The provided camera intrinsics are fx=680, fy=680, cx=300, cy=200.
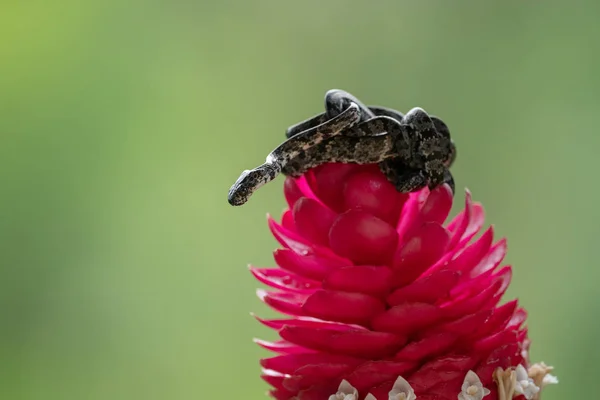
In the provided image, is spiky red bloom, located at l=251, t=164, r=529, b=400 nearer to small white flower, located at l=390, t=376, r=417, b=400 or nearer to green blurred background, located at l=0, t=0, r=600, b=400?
small white flower, located at l=390, t=376, r=417, b=400

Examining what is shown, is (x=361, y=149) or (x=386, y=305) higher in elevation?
(x=361, y=149)

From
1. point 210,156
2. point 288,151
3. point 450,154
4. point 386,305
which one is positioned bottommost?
point 386,305

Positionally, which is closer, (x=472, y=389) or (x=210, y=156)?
(x=472, y=389)

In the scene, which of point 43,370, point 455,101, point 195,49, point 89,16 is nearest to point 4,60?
point 89,16

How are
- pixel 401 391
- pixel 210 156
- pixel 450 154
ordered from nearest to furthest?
pixel 401 391 → pixel 450 154 → pixel 210 156

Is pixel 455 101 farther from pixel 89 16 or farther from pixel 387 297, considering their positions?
pixel 387 297

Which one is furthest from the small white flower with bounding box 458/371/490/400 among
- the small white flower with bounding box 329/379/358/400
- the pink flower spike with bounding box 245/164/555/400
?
the small white flower with bounding box 329/379/358/400

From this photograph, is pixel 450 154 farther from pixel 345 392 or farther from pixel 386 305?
pixel 345 392

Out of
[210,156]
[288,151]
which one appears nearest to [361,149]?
[288,151]
